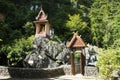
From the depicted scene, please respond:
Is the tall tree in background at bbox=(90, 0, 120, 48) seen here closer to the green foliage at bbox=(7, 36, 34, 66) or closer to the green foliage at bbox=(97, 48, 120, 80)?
the green foliage at bbox=(97, 48, 120, 80)

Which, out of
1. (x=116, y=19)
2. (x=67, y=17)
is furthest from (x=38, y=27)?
(x=116, y=19)

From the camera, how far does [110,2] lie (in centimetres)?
3331

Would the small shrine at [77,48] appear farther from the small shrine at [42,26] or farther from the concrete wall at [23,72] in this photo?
the small shrine at [42,26]

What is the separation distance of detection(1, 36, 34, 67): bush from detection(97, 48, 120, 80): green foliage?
806 centimetres

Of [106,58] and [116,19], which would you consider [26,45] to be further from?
[116,19]

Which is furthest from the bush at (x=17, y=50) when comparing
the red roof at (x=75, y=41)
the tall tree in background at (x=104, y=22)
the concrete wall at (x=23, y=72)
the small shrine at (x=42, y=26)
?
the tall tree in background at (x=104, y=22)

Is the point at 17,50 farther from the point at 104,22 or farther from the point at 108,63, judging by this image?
the point at 104,22

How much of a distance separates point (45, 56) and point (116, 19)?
9631 mm

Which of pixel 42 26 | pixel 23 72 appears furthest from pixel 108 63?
pixel 42 26

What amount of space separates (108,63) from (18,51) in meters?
8.78

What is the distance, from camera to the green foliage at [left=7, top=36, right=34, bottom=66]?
947 inches

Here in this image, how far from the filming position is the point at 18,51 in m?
24.2

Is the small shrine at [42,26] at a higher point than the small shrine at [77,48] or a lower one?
higher

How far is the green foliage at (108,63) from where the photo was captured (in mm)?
19969
